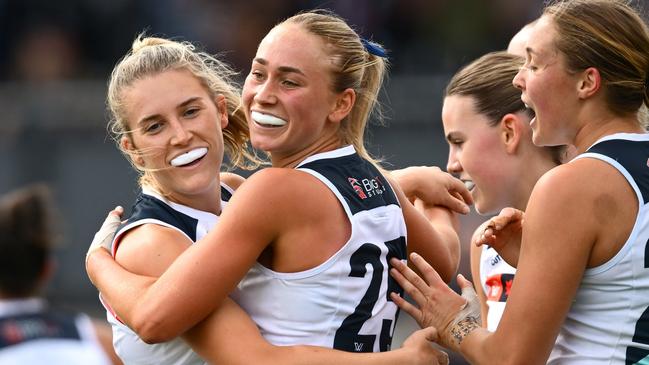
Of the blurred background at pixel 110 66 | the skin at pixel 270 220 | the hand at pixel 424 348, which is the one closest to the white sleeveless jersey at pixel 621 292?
the hand at pixel 424 348

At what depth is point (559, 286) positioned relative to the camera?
3355 mm

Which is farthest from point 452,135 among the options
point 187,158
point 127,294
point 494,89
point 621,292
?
point 127,294

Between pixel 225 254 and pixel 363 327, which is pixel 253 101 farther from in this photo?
pixel 363 327

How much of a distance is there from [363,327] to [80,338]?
0.95m

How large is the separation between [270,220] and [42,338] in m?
0.89

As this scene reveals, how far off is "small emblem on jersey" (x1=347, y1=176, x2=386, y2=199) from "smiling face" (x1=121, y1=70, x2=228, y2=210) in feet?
1.97

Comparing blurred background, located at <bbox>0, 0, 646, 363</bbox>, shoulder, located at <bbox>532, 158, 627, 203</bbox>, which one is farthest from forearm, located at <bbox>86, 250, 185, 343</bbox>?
blurred background, located at <bbox>0, 0, 646, 363</bbox>

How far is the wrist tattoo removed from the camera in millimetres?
3654

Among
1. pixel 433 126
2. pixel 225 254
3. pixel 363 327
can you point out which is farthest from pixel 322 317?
pixel 433 126

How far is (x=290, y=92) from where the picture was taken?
12.0ft

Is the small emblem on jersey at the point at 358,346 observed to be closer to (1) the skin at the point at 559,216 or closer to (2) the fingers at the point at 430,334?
(2) the fingers at the point at 430,334

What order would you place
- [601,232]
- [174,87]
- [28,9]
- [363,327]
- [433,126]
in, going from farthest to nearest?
[28,9] < [433,126] < [174,87] < [363,327] < [601,232]

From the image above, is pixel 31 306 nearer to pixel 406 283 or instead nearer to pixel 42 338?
pixel 42 338

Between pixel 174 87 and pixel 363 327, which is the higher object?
pixel 174 87
